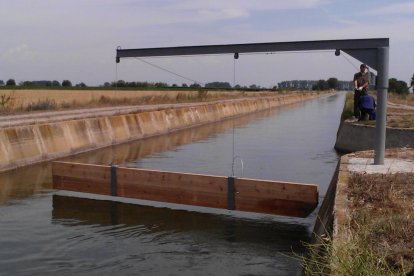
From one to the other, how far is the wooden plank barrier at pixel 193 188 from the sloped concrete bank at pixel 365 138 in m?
8.32

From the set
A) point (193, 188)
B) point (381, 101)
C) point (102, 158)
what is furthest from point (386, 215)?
point (102, 158)

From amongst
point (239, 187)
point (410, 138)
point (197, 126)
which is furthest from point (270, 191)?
point (197, 126)

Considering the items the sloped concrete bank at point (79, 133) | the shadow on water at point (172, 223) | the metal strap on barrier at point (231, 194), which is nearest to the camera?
the shadow on water at point (172, 223)

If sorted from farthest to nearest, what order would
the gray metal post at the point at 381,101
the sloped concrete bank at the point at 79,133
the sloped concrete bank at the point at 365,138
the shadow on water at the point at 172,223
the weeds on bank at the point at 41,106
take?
the weeds on bank at the point at 41,106
the sloped concrete bank at the point at 365,138
the sloped concrete bank at the point at 79,133
the gray metal post at the point at 381,101
the shadow on water at the point at 172,223

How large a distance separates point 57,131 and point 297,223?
1167 centimetres

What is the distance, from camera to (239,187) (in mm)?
10781

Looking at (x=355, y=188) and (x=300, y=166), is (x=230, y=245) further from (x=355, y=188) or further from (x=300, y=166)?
(x=300, y=166)

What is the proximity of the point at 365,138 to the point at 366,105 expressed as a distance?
1.20 meters

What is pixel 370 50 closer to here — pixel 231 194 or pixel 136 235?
pixel 231 194

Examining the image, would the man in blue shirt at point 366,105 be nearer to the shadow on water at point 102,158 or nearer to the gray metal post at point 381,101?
the gray metal post at point 381,101

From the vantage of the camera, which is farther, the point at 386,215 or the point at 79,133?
the point at 79,133

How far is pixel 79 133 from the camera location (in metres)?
21.4

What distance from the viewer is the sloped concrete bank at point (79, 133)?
16969 millimetres

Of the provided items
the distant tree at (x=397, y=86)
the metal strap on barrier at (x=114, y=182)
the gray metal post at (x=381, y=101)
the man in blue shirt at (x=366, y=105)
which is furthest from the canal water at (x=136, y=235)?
the distant tree at (x=397, y=86)
